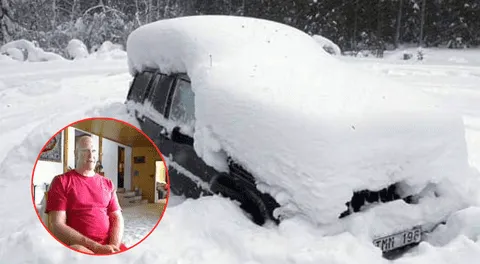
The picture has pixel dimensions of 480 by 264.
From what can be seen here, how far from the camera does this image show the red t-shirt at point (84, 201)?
7.36 feet

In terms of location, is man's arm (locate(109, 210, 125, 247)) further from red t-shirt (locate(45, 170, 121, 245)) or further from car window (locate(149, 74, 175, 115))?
car window (locate(149, 74, 175, 115))

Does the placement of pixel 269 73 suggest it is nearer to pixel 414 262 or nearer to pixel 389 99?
pixel 389 99

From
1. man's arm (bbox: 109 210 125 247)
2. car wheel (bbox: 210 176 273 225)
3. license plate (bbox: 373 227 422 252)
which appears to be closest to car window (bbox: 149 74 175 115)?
car wheel (bbox: 210 176 273 225)

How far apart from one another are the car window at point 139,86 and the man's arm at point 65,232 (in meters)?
3.09

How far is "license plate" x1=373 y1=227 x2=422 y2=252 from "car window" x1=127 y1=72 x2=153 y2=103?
316 centimetres

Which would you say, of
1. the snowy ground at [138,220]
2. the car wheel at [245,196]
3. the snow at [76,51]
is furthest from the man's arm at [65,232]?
the snow at [76,51]

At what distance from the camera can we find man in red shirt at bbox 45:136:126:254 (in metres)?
2.23

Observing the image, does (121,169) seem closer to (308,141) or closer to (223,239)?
(223,239)

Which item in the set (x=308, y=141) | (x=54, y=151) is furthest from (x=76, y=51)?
(x=54, y=151)

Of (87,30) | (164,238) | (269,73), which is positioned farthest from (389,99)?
(87,30)

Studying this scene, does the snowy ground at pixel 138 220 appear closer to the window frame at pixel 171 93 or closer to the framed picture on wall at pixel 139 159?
the framed picture on wall at pixel 139 159

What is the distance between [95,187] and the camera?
229 centimetres

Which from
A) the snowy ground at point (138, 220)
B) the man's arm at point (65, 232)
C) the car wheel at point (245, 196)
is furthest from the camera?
the car wheel at point (245, 196)

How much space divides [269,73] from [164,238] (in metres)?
1.67
